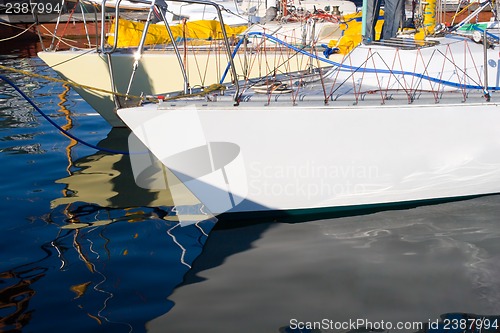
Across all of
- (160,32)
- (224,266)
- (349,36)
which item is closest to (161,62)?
(160,32)

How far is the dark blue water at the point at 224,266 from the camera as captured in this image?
191 inches

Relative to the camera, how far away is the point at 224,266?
18.6 ft

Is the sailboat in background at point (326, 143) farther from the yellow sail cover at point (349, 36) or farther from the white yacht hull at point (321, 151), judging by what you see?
the yellow sail cover at point (349, 36)

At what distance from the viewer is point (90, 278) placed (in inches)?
216

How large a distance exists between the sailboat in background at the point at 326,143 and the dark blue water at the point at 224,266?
0.25 metres

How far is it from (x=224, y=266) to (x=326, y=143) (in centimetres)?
157

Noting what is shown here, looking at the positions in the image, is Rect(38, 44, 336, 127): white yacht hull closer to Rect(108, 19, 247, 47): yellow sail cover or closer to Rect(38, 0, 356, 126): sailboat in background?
Rect(38, 0, 356, 126): sailboat in background

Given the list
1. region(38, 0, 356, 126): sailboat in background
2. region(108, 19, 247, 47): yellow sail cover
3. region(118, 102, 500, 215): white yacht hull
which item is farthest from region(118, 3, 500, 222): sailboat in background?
region(108, 19, 247, 47): yellow sail cover

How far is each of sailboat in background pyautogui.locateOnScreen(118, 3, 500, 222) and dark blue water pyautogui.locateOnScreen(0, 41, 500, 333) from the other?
0.83ft

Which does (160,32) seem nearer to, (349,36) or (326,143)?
(349,36)

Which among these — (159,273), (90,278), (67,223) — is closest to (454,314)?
(159,273)

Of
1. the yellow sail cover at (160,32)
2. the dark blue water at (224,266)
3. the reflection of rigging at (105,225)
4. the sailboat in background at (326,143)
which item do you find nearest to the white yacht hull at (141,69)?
the yellow sail cover at (160,32)

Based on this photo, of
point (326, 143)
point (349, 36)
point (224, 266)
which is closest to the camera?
point (224, 266)

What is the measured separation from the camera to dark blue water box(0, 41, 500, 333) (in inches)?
191
